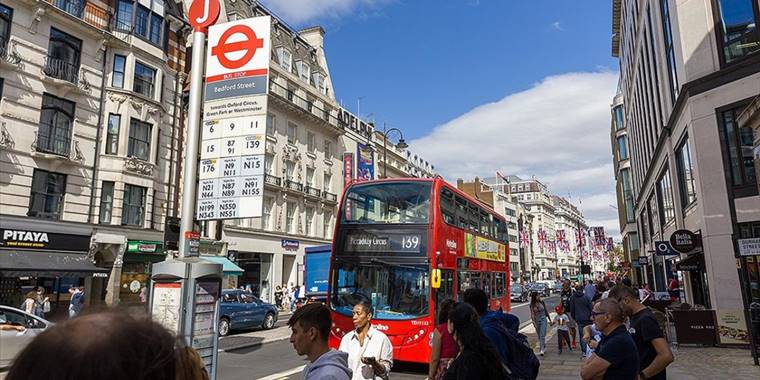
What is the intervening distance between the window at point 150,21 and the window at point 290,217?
610 inches

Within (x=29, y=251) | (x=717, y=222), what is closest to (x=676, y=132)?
(x=717, y=222)

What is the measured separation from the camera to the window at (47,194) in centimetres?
2028

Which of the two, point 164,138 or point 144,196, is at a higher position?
point 164,138

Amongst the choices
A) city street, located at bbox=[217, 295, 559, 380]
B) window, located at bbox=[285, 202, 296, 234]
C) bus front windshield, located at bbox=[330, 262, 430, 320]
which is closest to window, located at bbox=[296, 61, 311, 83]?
window, located at bbox=[285, 202, 296, 234]

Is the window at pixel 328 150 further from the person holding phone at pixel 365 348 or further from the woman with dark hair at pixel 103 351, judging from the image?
the woman with dark hair at pixel 103 351

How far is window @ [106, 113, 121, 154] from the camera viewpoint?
77.0 ft

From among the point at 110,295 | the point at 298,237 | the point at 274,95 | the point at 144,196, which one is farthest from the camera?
the point at 298,237

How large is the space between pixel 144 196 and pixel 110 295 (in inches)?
207

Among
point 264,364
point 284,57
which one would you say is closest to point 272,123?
point 284,57

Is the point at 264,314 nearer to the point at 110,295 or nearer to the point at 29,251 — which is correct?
the point at 110,295

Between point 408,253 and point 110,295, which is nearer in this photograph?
point 408,253

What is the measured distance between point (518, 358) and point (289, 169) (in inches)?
1345

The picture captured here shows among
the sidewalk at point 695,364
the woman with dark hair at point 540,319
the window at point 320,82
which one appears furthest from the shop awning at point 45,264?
the window at point 320,82

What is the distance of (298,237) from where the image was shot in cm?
3797
